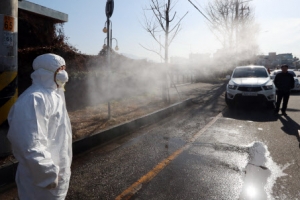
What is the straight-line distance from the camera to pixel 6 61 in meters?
3.79

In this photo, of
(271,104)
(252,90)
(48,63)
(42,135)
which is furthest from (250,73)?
(42,135)

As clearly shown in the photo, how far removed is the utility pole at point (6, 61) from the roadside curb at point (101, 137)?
0.49 meters

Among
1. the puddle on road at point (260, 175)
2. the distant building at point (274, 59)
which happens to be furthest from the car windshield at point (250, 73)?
the distant building at point (274, 59)

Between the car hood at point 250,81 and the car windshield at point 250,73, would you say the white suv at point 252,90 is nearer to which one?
the car hood at point 250,81

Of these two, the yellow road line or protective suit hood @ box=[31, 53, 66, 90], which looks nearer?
protective suit hood @ box=[31, 53, 66, 90]

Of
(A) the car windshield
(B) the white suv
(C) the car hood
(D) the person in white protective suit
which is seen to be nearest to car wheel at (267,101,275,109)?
(B) the white suv

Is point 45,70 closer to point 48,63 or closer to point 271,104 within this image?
point 48,63

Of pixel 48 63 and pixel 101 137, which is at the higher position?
pixel 48 63

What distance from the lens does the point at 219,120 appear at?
24.6 feet

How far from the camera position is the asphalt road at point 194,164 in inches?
122

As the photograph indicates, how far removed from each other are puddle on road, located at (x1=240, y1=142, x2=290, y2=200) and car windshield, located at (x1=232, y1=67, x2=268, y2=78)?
596 centimetres

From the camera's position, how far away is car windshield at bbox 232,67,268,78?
9.91 meters

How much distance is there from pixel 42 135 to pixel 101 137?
3.65 meters

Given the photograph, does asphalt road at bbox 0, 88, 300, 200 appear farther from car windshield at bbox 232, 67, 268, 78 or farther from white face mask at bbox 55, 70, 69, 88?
car windshield at bbox 232, 67, 268, 78
